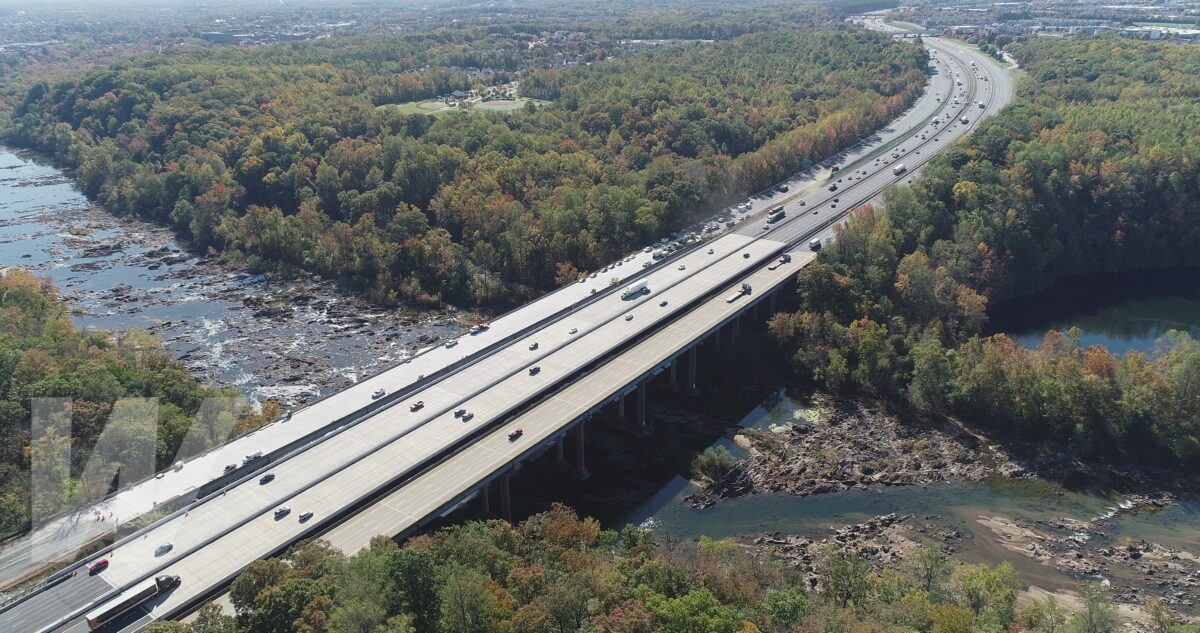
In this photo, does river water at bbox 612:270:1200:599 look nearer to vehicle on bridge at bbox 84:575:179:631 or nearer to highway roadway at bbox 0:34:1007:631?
highway roadway at bbox 0:34:1007:631

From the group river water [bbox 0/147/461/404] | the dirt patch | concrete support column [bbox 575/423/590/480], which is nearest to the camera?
the dirt patch

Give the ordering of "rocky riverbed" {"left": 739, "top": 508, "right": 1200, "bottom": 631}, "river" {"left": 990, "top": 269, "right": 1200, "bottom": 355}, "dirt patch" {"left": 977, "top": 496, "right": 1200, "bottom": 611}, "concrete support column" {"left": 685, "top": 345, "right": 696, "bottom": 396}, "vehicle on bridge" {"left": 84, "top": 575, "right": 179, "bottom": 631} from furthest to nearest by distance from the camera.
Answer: "river" {"left": 990, "top": 269, "right": 1200, "bottom": 355} < "concrete support column" {"left": 685, "top": 345, "right": 696, "bottom": 396} < "dirt patch" {"left": 977, "top": 496, "right": 1200, "bottom": 611} < "rocky riverbed" {"left": 739, "top": 508, "right": 1200, "bottom": 631} < "vehicle on bridge" {"left": 84, "top": 575, "right": 179, "bottom": 631}

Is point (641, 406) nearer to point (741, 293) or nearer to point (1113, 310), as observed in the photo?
point (741, 293)

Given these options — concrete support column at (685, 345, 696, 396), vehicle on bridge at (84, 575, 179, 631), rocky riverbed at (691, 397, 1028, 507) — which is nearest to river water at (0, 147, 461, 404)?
concrete support column at (685, 345, 696, 396)

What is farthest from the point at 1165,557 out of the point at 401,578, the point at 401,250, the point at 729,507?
the point at 401,250

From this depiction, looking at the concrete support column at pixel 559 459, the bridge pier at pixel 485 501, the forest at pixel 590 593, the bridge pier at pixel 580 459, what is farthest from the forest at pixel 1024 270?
the bridge pier at pixel 485 501

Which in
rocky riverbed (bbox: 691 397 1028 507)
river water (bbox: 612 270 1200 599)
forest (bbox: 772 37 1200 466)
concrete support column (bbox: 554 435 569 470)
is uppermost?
forest (bbox: 772 37 1200 466)

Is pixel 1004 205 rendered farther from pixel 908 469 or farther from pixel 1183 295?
pixel 908 469
